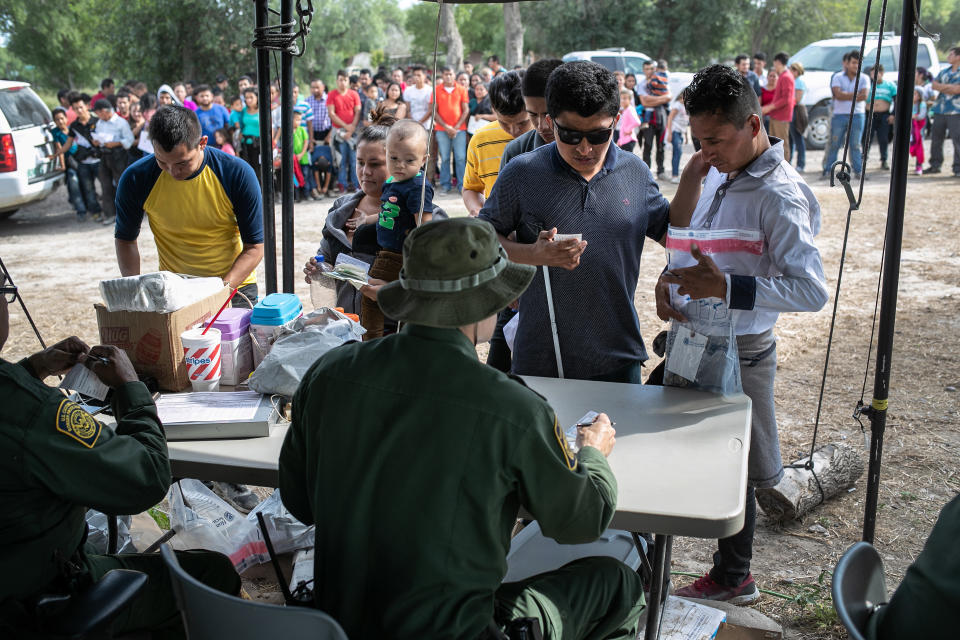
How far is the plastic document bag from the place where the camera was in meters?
2.56

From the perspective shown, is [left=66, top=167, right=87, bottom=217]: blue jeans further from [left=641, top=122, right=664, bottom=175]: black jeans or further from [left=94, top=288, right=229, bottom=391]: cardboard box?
[left=94, top=288, right=229, bottom=391]: cardboard box

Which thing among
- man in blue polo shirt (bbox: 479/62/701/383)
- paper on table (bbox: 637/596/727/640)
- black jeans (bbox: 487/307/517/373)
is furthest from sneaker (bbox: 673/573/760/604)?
black jeans (bbox: 487/307/517/373)

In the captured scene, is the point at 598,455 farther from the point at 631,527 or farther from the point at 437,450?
the point at 437,450

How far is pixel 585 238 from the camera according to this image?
2.83m

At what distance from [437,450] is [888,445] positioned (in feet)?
11.8

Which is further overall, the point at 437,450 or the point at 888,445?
the point at 888,445

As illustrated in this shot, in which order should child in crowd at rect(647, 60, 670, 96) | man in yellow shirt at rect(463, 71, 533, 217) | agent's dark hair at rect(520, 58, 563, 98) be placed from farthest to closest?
child in crowd at rect(647, 60, 670, 96), man in yellow shirt at rect(463, 71, 533, 217), agent's dark hair at rect(520, 58, 563, 98)

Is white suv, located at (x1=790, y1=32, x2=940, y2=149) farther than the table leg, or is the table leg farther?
white suv, located at (x1=790, y1=32, x2=940, y2=149)

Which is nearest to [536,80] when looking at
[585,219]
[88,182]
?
[585,219]

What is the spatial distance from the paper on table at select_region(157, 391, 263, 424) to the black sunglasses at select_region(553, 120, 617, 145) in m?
1.33

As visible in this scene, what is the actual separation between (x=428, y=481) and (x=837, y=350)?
5.10m

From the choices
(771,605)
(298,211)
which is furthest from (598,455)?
(298,211)

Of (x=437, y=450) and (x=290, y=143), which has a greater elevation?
(x=290, y=143)

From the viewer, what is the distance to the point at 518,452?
165 centimetres
